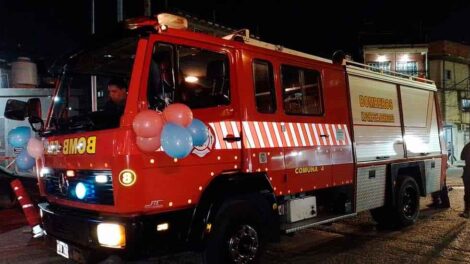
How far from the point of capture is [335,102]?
6.57m

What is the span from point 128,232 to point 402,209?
5.71m

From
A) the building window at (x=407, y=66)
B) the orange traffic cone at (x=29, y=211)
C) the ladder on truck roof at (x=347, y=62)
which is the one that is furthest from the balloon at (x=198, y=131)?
the building window at (x=407, y=66)

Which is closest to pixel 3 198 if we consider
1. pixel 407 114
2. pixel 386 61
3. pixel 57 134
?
pixel 57 134

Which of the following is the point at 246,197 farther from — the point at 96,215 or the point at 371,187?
the point at 371,187

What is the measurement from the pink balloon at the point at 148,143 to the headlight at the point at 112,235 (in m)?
0.71

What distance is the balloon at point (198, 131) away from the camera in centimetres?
420

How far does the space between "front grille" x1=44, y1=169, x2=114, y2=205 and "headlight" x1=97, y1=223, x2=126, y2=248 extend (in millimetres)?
212

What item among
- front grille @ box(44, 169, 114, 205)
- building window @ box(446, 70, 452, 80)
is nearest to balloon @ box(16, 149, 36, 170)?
front grille @ box(44, 169, 114, 205)

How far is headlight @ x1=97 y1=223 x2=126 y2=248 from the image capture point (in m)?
3.89

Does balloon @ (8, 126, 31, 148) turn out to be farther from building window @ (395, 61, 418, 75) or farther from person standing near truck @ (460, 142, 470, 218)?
building window @ (395, 61, 418, 75)

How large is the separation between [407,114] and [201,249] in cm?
559

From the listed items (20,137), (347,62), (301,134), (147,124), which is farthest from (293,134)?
(20,137)

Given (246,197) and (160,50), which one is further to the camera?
(246,197)

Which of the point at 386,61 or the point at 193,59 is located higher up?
the point at 386,61
